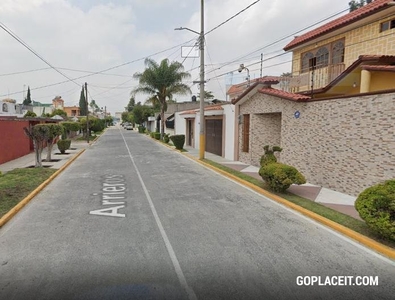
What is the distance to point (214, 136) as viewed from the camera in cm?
2062

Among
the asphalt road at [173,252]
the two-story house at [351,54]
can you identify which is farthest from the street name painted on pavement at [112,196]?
the two-story house at [351,54]

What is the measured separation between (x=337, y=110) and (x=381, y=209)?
489 centimetres

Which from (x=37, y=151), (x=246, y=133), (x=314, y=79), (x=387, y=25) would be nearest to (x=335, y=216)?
(x=387, y=25)

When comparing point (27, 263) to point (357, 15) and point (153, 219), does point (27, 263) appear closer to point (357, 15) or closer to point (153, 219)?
point (153, 219)

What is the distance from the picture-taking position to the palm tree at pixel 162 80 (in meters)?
32.3

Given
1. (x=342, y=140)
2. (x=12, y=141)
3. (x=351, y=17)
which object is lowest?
(x=12, y=141)

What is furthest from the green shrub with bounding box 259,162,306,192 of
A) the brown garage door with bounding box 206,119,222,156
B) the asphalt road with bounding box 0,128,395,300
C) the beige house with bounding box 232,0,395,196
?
the brown garage door with bounding box 206,119,222,156

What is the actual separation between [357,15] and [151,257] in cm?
1340

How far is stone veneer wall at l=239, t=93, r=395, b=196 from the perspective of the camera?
7.48 meters

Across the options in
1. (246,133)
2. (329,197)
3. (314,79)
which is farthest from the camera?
(246,133)

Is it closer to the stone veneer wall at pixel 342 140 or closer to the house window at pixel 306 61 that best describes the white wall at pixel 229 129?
the stone veneer wall at pixel 342 140

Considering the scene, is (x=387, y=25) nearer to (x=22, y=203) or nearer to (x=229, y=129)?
(x=229, y=129)

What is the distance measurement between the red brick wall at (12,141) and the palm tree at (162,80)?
605 inches

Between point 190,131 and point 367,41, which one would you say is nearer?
point 367,41
